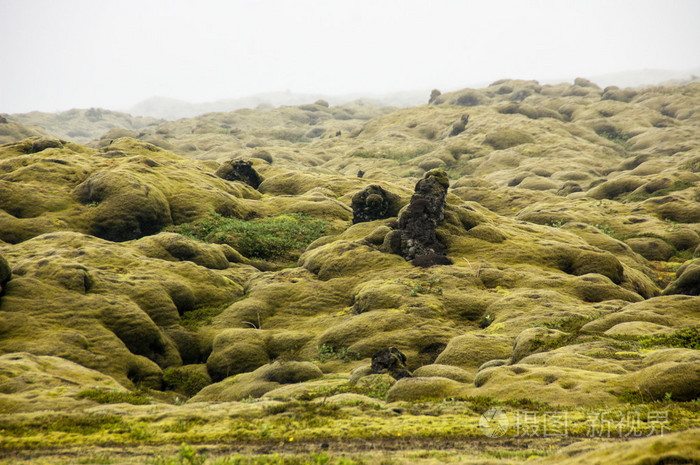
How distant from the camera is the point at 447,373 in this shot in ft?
69.5

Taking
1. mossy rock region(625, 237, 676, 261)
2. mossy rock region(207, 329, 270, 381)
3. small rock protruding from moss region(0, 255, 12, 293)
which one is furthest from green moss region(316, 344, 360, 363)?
mossy rock region(625, 237, 676, 261)

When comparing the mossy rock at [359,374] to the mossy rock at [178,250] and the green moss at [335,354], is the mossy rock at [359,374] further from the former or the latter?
the mossy rock at [178,250]

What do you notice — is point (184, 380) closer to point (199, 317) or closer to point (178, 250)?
point (199, 317)

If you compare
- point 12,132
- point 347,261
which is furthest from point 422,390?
point 12,132

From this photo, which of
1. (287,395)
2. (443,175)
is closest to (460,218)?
(443,175)

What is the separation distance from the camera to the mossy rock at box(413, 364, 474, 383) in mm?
20734

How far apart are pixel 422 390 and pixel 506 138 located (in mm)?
130285

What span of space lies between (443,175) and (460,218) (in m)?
5.50

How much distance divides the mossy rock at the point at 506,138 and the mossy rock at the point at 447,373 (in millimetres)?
122945

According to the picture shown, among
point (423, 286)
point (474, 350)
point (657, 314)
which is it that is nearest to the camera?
point (657, 314)

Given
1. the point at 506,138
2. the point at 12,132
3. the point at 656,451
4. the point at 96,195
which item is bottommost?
the point at 96,195

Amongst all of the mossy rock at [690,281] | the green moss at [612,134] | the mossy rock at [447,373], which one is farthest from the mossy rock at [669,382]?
the green moss at [612,134]

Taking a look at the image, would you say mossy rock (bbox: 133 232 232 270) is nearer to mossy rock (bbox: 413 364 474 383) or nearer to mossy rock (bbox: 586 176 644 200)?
mossy rock (bbox: 413 364 474 383)

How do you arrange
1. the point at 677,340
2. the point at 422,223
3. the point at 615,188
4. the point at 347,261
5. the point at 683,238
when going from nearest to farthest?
the point at 677,340 < the point at 347,261 < the point at 422,223 < the point at 683,238 < the point at 615,188
